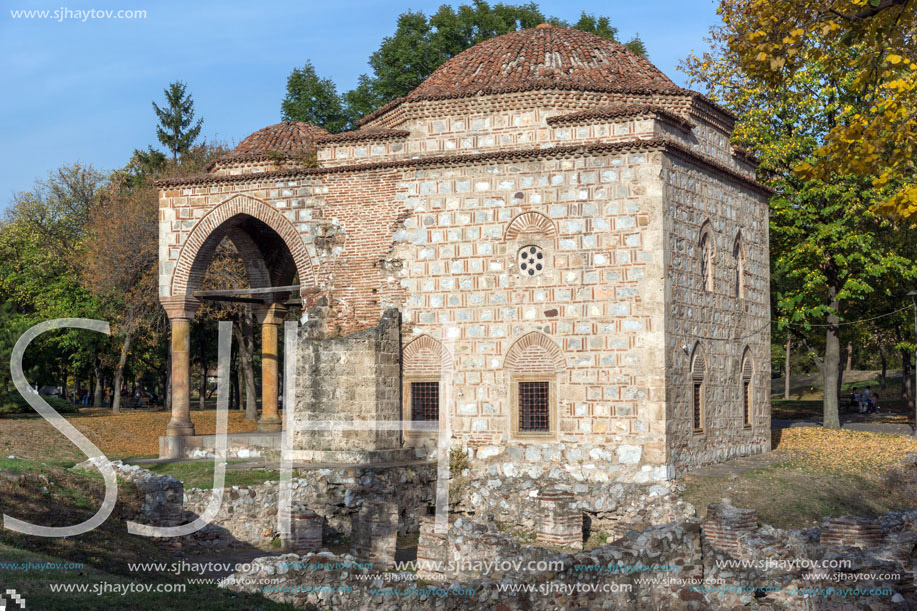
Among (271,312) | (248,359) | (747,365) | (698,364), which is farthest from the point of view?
(248,359)

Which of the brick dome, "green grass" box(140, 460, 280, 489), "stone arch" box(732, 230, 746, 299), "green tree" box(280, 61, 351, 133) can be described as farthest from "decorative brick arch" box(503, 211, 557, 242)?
"green tree" box(280, 61, 351, 133)

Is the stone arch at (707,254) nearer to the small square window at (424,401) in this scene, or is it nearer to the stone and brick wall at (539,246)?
the stone and brick wall at (539,246)

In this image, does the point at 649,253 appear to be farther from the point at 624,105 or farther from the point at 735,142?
the point at 735,142

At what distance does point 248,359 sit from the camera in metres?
34.9

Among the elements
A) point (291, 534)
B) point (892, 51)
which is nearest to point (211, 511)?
point (291, 534)

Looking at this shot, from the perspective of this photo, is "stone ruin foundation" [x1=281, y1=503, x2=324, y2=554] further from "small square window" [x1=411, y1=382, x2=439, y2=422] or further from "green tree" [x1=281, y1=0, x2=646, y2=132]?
"green tree" [x1=281, y1=0, x2=646, y2=132]

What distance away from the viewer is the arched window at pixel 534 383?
743 inches

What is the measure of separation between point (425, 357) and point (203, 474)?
16.2 feet

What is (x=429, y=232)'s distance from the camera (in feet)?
65.8

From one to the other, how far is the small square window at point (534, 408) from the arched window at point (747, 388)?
574 cm

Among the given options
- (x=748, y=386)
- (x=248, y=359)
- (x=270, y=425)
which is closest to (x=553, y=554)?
(x=748, y=386)

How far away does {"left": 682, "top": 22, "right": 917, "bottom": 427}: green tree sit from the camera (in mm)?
27453

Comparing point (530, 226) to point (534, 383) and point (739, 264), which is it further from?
point (739, 264)

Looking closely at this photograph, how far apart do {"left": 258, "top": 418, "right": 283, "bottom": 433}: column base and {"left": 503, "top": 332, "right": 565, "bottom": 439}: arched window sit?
850 cm
